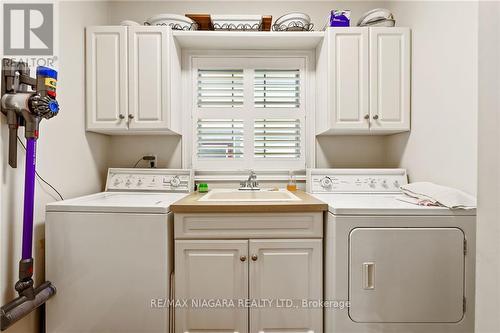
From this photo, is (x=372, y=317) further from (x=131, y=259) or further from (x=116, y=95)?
(x=116, y=95)

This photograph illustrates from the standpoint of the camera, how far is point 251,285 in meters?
1.42

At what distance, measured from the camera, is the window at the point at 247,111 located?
2.19 m

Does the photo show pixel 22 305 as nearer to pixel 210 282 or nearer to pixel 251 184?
pixel 210 282

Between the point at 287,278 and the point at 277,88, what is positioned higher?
the point at 277,88

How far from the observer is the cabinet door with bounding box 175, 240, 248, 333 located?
1401 mm

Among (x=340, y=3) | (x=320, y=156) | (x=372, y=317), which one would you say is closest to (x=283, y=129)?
(x=320, y=156)

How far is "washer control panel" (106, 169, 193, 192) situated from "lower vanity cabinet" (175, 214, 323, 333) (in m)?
0.69

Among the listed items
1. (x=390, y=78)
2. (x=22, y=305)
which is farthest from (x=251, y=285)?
(x=390, y=78)

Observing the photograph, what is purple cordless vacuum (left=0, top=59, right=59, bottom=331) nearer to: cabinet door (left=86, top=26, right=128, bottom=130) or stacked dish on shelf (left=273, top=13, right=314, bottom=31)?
cabinet door (left=86, top=26, right=128, bottom=130)

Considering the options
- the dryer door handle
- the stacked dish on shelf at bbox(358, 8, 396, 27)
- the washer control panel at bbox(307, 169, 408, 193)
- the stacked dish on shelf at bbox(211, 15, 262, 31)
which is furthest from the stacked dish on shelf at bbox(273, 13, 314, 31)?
the dryer door handle

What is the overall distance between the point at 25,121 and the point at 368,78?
83.8 inches

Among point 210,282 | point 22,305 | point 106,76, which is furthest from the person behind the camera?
point 106,76

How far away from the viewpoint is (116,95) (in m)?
1.82

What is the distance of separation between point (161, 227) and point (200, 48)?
1579 mm
